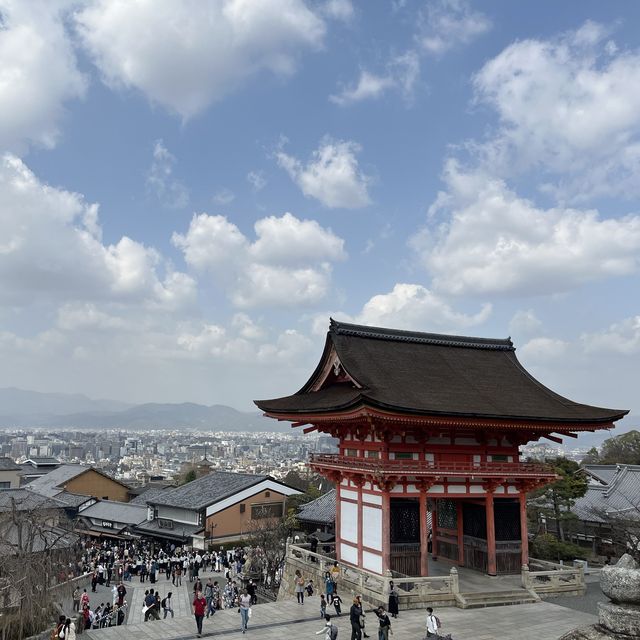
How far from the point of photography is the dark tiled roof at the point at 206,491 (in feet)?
171

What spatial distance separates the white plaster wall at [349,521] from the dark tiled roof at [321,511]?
20155mm

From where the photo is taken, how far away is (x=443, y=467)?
77.9 ft

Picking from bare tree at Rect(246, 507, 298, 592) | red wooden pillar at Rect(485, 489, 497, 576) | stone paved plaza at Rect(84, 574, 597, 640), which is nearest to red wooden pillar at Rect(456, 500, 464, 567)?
red wooden pillar at Rect(485, 489, 497, 576)

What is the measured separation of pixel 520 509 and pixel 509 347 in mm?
9070

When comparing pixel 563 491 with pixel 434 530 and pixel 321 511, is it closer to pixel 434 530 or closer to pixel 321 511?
pixel 434 530

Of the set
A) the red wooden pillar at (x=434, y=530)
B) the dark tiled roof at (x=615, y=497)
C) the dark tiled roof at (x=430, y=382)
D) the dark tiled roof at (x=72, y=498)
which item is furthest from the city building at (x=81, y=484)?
the dark tiled roof at (x=615, y=497)

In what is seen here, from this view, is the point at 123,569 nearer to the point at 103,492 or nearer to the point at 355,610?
the point at 355,610

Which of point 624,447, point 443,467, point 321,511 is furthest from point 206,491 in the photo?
point 624,447

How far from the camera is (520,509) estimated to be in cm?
2570

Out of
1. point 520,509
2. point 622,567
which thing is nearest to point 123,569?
point 520,509

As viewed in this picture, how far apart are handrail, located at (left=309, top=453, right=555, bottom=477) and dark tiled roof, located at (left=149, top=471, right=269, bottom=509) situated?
29.4 metres

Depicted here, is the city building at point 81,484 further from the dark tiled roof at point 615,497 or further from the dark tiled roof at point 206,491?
the dark tiled roof at point 615,497

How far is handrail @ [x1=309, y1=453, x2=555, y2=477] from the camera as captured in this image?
74.8ft

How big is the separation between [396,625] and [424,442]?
769 centimetres
